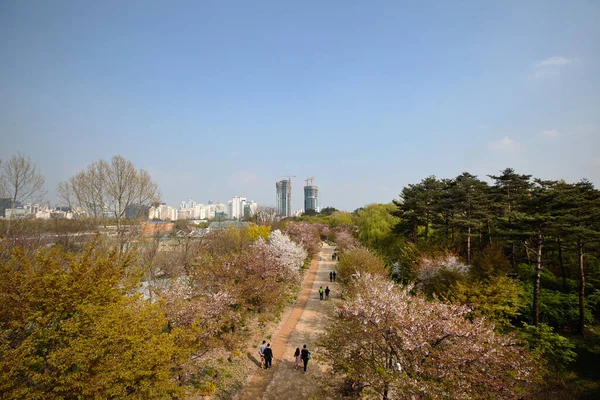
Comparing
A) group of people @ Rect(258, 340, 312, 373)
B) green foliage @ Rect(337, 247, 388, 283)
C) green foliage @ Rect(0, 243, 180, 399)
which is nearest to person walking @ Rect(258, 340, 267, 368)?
group of people @ Rect(258, 340, 312, 373)

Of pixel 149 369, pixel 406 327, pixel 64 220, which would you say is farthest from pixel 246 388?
pixel 64 220

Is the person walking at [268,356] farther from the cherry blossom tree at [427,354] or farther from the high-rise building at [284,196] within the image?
the high-rise building at [284,196]

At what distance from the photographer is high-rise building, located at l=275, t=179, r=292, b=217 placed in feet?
455

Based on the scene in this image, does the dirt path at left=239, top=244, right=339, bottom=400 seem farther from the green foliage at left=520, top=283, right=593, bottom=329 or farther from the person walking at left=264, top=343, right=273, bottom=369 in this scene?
the green foliage at left=520, top=283, right=593, bottom=329

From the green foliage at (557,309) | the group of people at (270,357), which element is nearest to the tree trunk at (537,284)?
the green foliage at (557,309)

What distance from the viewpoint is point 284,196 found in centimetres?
13950

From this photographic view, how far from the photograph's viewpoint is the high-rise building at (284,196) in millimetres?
138750

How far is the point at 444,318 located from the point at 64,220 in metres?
33.4

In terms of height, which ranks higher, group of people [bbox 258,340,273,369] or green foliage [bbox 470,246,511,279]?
green foliage [bbox 470,246,511,279]

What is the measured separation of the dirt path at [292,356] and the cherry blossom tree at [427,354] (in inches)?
78.8

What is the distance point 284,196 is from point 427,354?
133244mm

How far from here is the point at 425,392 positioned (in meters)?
5.86

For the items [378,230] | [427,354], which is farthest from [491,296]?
[378,230]

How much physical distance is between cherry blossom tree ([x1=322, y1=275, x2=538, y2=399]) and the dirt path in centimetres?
200
